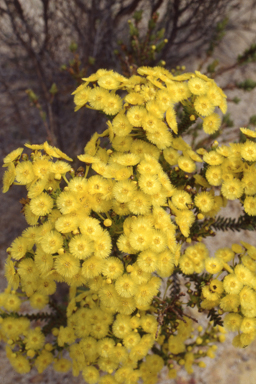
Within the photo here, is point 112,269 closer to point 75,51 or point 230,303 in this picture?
point 230,303

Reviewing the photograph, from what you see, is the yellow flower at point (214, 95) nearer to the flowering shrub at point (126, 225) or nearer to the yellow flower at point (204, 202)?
the flowering shrub at point (126, 225)

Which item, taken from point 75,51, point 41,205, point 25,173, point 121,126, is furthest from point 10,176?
point 75,51

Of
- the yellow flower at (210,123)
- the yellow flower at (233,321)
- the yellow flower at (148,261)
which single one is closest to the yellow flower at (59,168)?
the yellow flower at (148,261)

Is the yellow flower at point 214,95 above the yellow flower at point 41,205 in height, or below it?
above

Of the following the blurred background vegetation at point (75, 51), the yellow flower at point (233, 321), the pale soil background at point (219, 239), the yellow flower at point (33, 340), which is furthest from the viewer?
the blurred background vegetation at point (75, 51)

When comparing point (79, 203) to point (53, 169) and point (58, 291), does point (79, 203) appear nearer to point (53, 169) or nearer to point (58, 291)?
point (53, 169)

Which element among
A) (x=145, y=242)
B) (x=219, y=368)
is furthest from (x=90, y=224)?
(x=219, y=368)

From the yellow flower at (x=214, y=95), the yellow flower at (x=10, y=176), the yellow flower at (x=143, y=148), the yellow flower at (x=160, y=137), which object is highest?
the yellow flower at (x=214, y=95)
